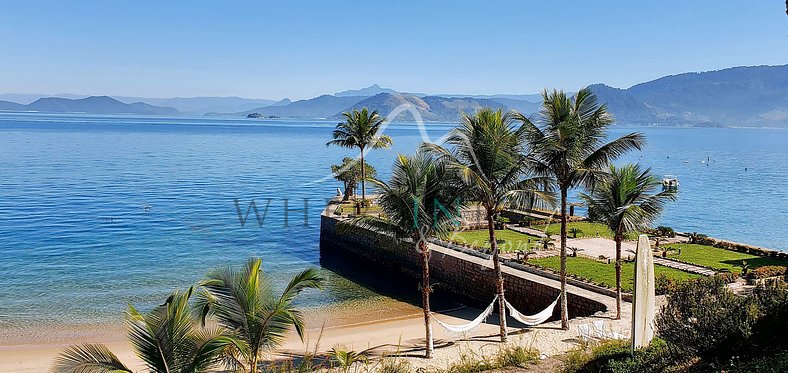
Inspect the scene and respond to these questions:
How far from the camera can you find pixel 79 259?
33188 millimetres

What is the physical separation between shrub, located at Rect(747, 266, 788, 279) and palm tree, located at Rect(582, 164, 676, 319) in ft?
25.4

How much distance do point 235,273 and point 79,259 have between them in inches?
1083

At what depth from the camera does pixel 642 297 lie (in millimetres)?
10844

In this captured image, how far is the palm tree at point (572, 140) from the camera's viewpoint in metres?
16.1

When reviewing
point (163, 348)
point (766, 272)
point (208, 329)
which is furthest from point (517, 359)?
point (766, 272)

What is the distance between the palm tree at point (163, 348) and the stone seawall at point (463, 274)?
9.55 metres

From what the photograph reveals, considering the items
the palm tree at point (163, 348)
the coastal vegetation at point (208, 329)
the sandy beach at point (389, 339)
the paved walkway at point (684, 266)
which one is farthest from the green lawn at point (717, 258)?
the palm tree at point (163, 348)

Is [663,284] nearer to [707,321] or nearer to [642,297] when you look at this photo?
[642,297]

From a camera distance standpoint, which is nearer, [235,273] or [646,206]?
[235,273]

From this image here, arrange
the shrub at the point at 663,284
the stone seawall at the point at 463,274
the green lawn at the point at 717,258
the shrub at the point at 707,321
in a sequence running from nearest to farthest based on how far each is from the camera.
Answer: the shrub at the point at 707,321 < the shrub at the point at 663,284 < the stone seawall at the point at 463,274 < the green lawn at the point at 717,258

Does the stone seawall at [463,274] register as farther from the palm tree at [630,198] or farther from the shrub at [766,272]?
the shrub at [766,272]

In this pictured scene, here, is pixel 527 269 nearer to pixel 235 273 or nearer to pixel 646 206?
pixel 646 206

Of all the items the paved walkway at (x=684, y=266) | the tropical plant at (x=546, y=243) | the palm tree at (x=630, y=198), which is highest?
the palm tree at (x=630, y=198)

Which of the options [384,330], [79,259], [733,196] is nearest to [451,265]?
[384,330]
